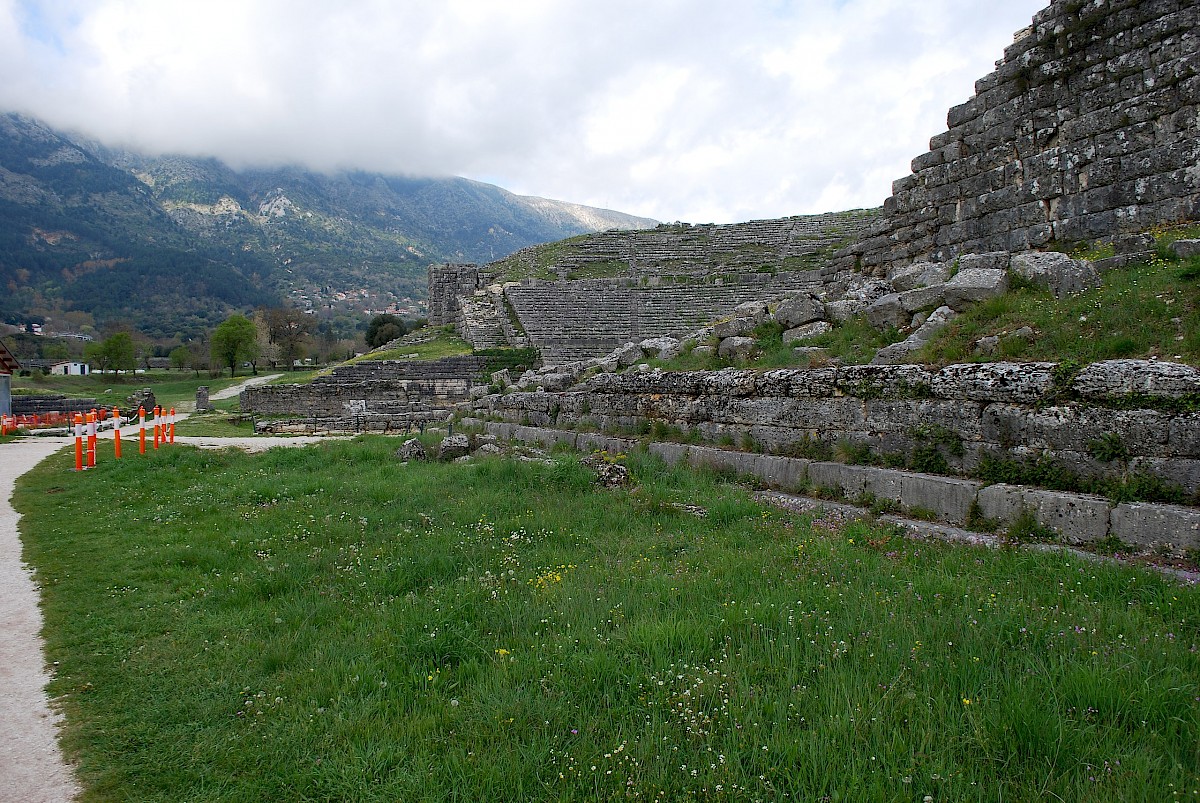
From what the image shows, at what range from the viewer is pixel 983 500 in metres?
4.91

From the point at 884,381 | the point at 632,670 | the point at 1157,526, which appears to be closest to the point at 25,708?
the point at 632,670

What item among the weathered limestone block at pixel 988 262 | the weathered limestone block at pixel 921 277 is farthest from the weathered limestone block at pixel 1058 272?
the weathered limestone block at pixel 921 277

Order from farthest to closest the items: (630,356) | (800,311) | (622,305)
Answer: (622,305) → (630,356) → (800,311)

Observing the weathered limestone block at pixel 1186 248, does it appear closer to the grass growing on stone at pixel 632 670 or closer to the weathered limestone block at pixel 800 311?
the weathered limestone block at pixel 800 311

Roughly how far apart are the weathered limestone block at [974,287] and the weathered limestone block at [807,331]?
1.66 metres

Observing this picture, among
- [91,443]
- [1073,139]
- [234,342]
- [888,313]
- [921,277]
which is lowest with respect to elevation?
[91,443]

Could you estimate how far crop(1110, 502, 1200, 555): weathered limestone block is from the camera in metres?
3.85

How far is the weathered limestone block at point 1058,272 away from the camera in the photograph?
20.8 feet

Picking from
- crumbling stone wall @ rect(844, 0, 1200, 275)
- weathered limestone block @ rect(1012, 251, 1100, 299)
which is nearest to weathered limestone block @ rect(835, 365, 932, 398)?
weathered limestone block @ rect(1012, 251, 1100, 299)

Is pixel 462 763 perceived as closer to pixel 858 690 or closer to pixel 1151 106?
pixel 858 690

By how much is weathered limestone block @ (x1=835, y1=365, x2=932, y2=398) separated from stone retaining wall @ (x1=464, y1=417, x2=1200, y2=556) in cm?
75

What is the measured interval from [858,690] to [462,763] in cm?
162

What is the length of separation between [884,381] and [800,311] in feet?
9.66

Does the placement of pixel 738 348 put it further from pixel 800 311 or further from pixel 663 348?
pixel 663 348
